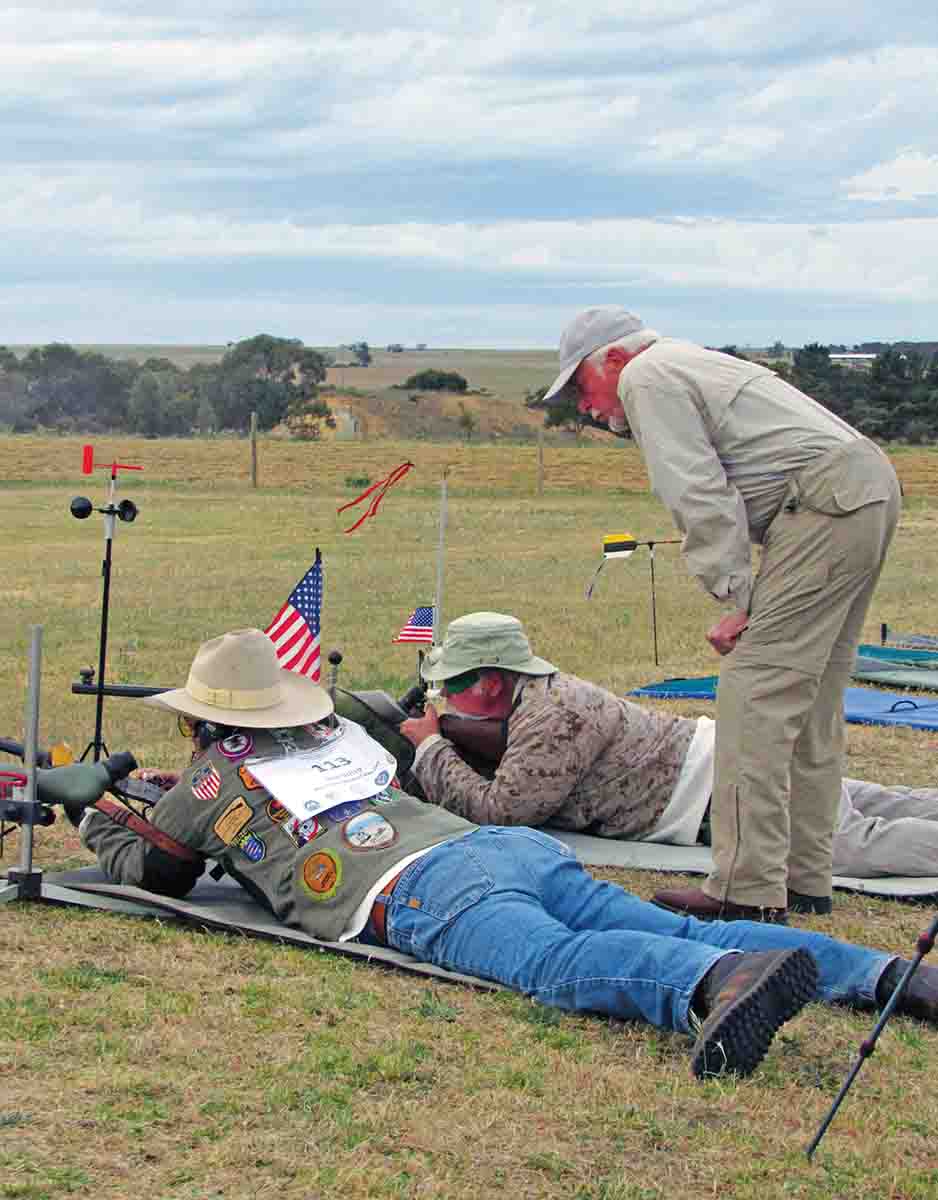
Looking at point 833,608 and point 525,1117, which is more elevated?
point 833,608

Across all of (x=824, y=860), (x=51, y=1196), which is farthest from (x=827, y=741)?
(x=51, y=1196)

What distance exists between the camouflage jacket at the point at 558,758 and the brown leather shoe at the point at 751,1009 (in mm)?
1922

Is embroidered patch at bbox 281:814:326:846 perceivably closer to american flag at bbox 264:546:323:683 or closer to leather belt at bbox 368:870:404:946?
leather belt at bbox 368:870:404:946

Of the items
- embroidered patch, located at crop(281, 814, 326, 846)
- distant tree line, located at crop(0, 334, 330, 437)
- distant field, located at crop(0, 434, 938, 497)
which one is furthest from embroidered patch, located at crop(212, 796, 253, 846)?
distant tree line, located at crop(0, 334, 330, 437)

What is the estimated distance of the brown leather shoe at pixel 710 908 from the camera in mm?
5000

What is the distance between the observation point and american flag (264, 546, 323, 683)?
235 inches

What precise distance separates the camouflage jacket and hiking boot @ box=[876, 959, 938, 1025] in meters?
1.68

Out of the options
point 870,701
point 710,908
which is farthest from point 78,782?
point 870,701

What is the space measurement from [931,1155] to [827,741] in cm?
192

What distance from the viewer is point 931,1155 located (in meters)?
3.38

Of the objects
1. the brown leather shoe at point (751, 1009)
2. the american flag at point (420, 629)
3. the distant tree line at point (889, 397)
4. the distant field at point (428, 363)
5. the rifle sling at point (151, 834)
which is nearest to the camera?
the brown leather shoe at point (751, 1009)

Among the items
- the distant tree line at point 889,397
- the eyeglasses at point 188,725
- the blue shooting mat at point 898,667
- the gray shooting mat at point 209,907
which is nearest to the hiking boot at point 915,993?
the gray shooting mat at point 209,907

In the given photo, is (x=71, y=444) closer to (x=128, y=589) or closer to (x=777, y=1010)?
(x=128, y=589)

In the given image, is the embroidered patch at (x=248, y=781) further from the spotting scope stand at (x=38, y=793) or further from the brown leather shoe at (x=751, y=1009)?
the brown leather shoe at (x=751, y=1009)
